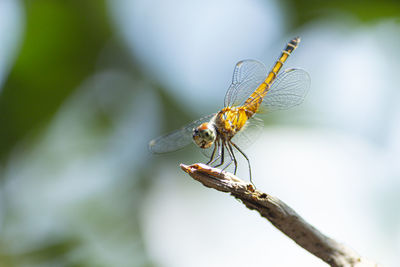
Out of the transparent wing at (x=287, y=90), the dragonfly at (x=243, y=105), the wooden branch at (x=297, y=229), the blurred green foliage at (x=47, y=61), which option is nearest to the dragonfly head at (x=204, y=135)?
the dragonfly at (x=243, y=105)

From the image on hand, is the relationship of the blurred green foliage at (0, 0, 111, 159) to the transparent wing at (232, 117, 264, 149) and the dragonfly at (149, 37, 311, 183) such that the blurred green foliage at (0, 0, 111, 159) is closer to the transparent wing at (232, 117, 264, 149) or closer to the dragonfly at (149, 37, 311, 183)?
the dragonfly at (149, 37, 311, 183)

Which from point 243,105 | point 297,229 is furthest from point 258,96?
point 297,229

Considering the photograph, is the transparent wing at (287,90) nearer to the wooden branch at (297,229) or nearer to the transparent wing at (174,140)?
the transparent wing at (174,140)

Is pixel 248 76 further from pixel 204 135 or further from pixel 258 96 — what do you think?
pixel 204 135

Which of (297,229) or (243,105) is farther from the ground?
(243,105)

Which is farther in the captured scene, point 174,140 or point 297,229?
point 174,140

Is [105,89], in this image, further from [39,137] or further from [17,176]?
[17,176]

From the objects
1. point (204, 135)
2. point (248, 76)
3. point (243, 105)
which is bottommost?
point (204, 135)

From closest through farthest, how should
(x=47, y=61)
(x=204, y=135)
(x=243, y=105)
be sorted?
(x=204, y=135)
(x=243, y=105)
(x=47, y=61)
